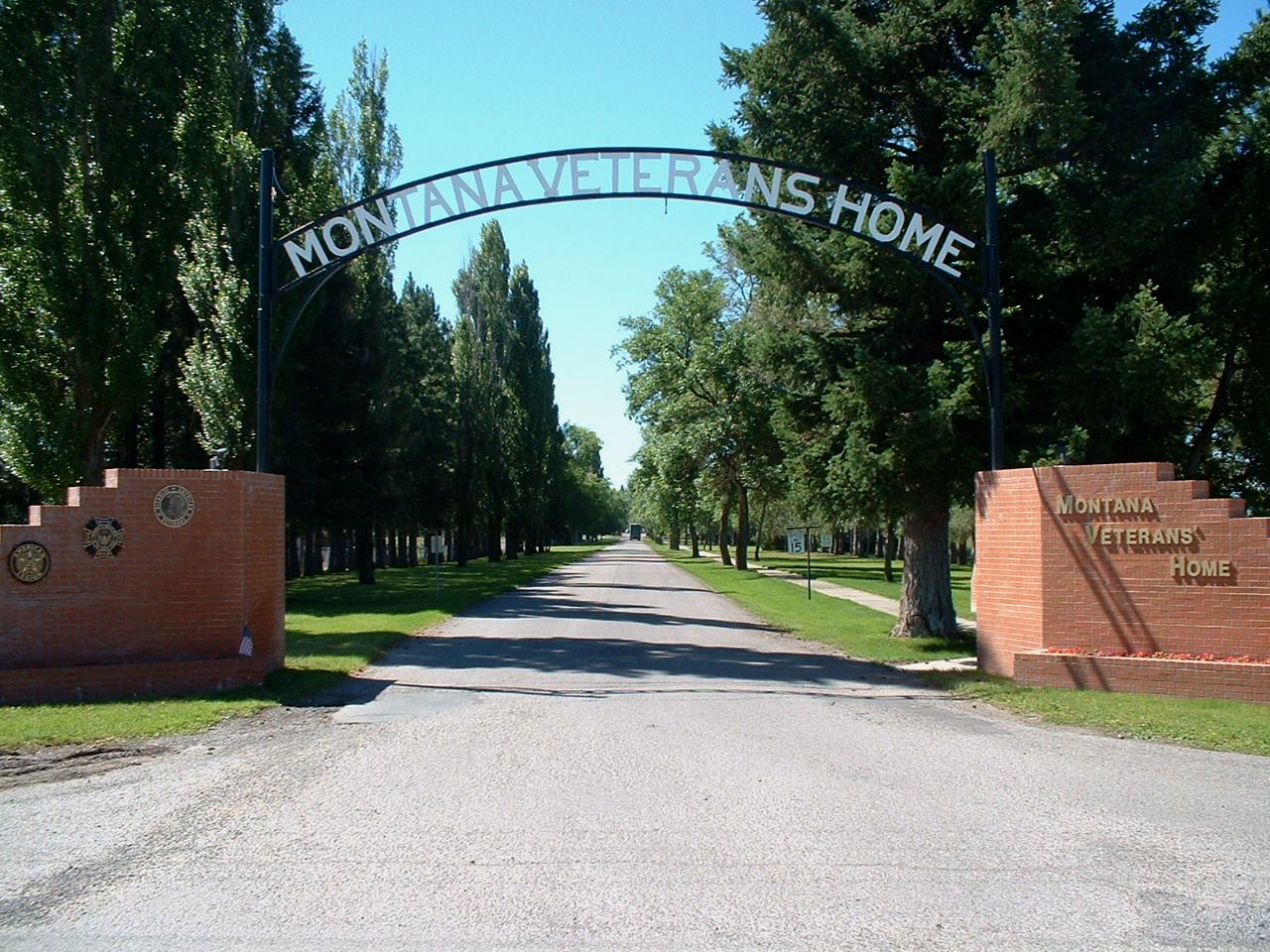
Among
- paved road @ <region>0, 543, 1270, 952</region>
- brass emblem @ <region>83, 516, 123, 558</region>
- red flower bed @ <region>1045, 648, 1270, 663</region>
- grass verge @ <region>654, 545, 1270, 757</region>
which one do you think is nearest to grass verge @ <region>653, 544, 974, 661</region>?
grass verge @ <region>654, 545, 1270, 757</region>

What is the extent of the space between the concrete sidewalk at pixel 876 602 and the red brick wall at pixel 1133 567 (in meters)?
1.72

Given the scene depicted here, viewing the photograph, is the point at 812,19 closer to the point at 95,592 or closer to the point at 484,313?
the point at 95,592

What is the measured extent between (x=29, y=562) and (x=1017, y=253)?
44.1 ft

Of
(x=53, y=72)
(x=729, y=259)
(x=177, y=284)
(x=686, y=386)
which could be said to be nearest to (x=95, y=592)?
(x=53, y=72)

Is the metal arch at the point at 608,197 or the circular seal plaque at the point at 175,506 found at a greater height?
the metal arch at the point at 608,197

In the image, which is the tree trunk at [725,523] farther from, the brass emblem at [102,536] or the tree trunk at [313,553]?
the brass emblem at [102,536]

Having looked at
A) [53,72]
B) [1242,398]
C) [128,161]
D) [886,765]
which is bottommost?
[886,765]

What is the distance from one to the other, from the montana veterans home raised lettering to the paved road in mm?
2770

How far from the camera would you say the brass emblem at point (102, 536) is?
11.9 meters

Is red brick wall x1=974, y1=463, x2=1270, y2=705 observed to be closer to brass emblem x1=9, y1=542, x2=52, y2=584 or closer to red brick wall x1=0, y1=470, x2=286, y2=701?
red brick wall x1=0, y1=470, x2=286, y2=701

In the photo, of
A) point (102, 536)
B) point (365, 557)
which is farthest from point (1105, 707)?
point (365, 557)

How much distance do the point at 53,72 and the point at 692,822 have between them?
18.1 meters

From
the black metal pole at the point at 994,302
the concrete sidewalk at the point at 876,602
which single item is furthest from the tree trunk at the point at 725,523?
the black metal pole at the point at 994,302

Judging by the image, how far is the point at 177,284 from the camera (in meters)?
25.1
